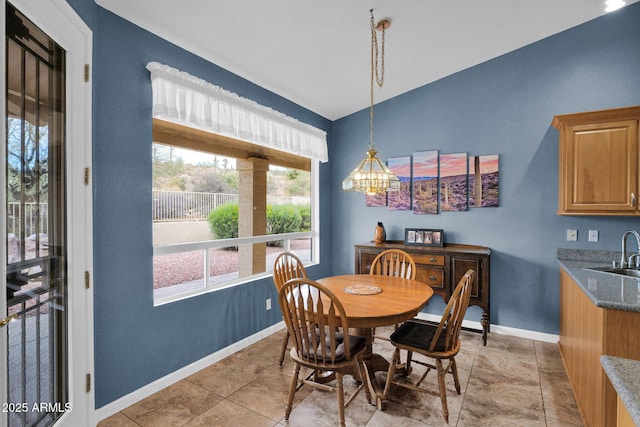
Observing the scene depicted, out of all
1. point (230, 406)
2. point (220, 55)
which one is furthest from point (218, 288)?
point (220, 55)

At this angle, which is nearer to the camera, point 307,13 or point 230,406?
point 230,406

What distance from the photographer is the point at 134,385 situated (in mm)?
2297

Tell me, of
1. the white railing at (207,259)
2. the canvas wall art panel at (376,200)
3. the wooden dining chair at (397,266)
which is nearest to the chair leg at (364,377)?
the wooden dining chair at (397,266)

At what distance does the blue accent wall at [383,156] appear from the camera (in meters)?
2.16

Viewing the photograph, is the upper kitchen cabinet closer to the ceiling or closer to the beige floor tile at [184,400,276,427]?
the ceiling

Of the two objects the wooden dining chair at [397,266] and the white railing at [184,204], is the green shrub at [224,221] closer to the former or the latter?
the white railing at [184,204]

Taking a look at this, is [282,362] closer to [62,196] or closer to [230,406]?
[230,406]

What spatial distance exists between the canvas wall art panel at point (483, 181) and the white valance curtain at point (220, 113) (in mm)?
1930

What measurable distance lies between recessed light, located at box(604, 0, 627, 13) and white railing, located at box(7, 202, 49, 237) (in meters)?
4.43

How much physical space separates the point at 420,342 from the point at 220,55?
273 centimetres

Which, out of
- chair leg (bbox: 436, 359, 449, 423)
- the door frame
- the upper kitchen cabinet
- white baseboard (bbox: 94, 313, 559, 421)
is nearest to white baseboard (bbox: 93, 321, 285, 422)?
white baseboard (bbox: 94, 313, 559, 421)

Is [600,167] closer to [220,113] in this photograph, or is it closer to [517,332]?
[517,332]

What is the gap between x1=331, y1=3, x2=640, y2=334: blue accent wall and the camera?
312 centimetres

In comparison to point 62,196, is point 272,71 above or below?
above
